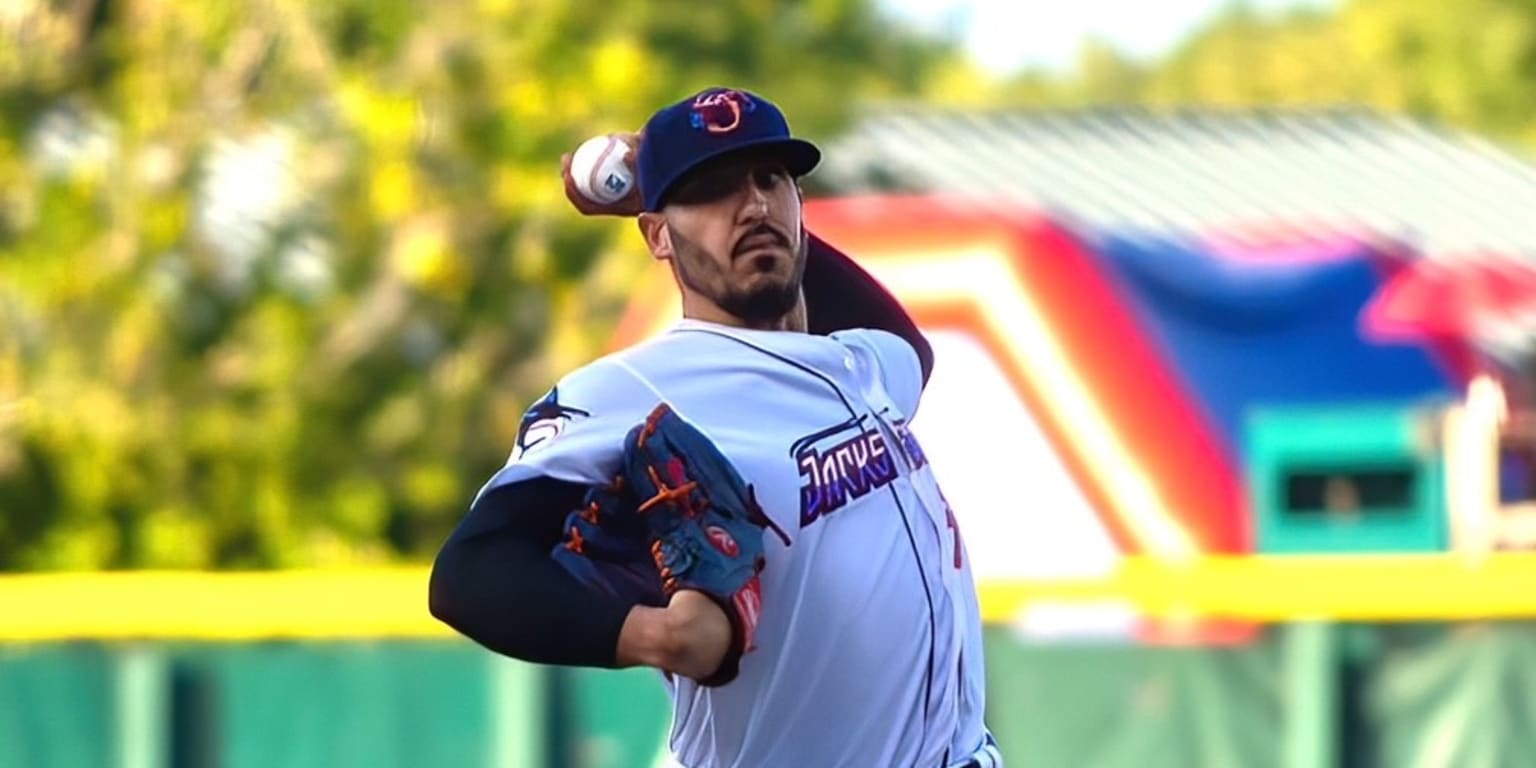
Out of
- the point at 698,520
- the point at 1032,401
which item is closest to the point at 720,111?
the point at 698,520

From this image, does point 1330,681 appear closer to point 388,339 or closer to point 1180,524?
point 1180,524

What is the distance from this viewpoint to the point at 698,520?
8.14 ft

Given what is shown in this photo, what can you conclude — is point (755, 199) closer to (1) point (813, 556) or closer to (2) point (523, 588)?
(1) point (813, 556)

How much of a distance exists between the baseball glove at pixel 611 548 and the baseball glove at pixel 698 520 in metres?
0.04

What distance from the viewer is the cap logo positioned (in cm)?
273

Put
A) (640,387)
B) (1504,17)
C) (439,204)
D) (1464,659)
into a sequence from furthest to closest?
(1504,17), (439,204), (1464,659), (640,387)

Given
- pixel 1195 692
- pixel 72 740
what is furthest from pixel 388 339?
pixel 1195 692

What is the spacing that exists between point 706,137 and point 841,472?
366mm

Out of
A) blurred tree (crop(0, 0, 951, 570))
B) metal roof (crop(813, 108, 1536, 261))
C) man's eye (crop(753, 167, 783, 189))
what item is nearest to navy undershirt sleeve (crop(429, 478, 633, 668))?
man's eye (crop(753, 167, 783, 189))

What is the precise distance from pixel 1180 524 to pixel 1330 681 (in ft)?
13.4

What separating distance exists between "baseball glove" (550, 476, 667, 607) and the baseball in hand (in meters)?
0.42

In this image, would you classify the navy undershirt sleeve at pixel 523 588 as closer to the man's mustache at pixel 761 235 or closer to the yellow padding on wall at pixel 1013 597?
the man's mustache at pixel 761 235

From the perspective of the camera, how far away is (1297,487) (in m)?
10.8

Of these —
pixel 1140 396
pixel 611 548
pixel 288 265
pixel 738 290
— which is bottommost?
pixel 611 548
